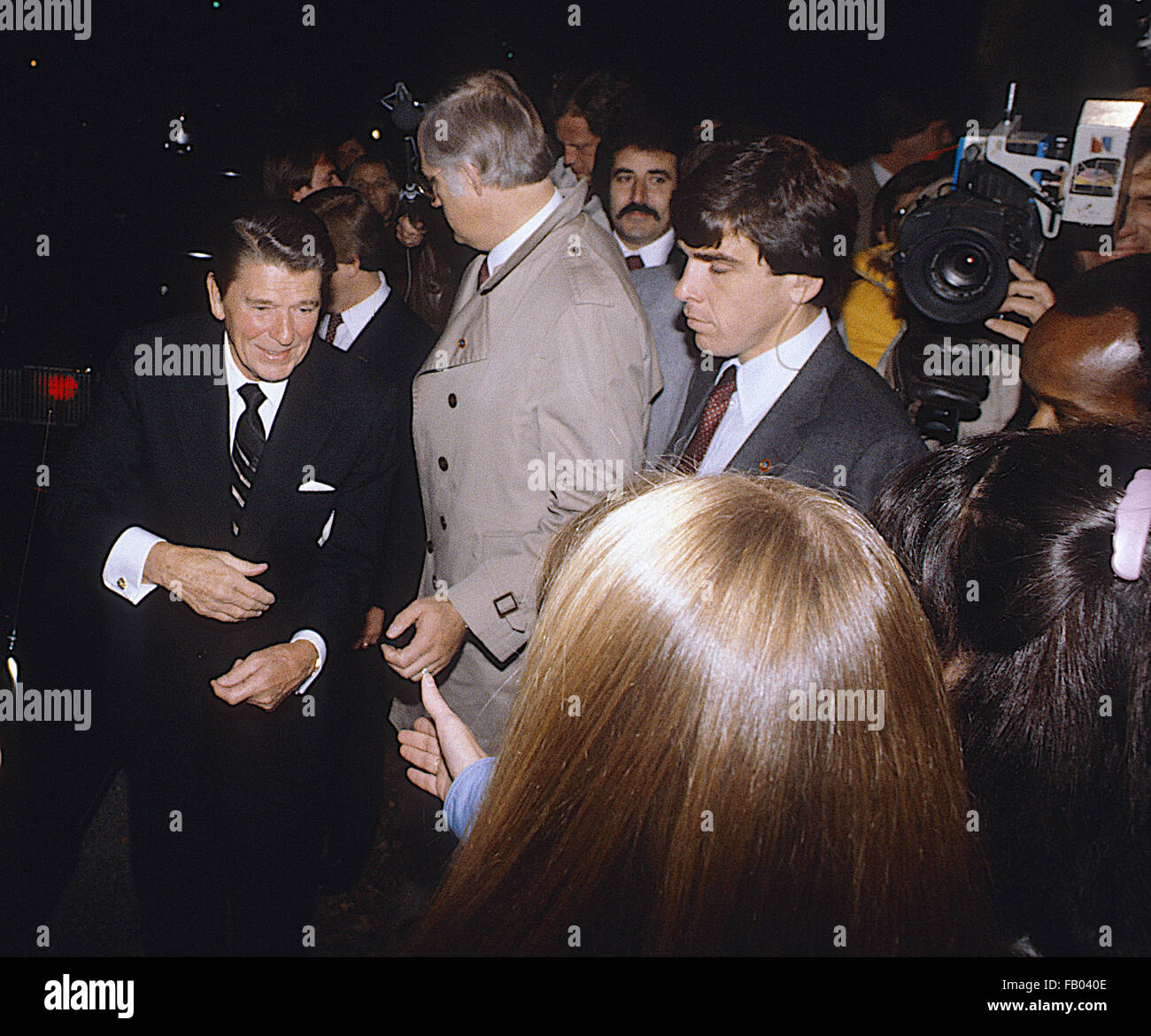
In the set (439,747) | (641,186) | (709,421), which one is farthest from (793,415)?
(641,186)

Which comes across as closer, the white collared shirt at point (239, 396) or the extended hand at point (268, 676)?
the extended hand at point (268, 676)

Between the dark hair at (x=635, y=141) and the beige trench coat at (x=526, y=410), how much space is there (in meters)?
0.68

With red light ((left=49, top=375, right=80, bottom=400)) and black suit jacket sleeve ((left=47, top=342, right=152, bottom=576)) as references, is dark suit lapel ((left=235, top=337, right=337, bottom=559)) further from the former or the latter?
red light ((left=49, top=375, right=80, bottom=400))

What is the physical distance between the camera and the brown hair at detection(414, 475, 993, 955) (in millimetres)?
711

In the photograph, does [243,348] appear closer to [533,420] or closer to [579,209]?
[533,420]

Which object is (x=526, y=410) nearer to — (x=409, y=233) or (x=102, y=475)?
(x=102, y=475)

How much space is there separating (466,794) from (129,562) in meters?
1.18

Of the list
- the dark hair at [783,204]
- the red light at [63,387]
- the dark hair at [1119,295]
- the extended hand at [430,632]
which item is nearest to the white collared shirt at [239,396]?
the extended hand at [430,632]

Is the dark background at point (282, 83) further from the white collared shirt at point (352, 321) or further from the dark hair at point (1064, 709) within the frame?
the dark hair at point (1064, 709)

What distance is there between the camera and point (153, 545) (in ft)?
6.31

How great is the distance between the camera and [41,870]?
2.36 metres

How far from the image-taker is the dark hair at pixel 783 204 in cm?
183
